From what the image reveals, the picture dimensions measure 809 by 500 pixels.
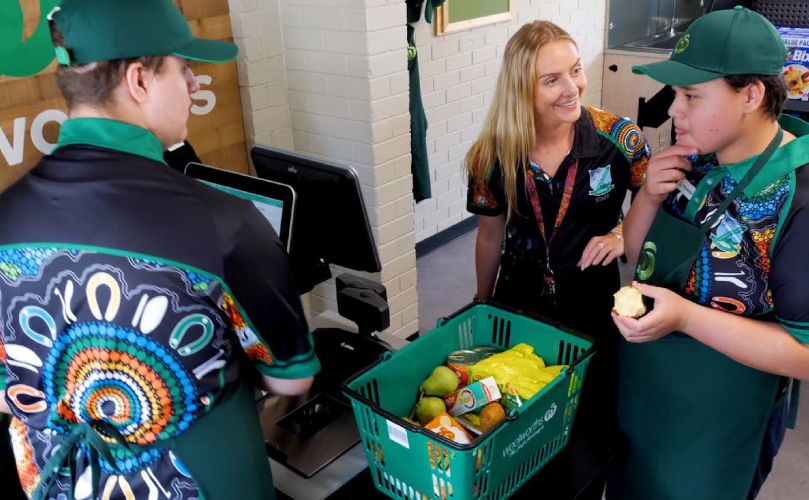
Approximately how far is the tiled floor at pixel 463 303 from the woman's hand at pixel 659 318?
1.62 metres

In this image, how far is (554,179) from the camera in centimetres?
197

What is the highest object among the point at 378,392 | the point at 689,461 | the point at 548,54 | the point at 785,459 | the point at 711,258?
the point at 548,54

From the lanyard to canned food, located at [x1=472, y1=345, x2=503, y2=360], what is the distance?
0.51 m

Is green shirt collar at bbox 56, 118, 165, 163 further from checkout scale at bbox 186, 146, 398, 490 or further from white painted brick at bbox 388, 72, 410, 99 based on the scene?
white painted brick at bbox 388, 72, 410, 99

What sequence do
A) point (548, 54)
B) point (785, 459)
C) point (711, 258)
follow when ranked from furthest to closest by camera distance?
point (785, 459), point (548, 54), point (711, 258)

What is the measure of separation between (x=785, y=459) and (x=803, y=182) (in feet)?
6.26

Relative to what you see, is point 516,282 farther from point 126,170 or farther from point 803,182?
point 126,170

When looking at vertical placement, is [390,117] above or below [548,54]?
below

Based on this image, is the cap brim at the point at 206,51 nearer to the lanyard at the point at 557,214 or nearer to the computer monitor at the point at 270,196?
the computer monitor at the point at 270,196

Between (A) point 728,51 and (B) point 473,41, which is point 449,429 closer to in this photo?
(A) point 728,51

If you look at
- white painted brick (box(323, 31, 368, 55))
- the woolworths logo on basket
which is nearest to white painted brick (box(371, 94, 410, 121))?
white painted brick (box(323, 31, 368, 55))

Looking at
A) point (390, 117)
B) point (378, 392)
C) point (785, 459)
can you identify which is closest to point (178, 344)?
point (378, 392)

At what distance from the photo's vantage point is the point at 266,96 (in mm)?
3195

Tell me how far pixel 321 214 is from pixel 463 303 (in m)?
2.30
